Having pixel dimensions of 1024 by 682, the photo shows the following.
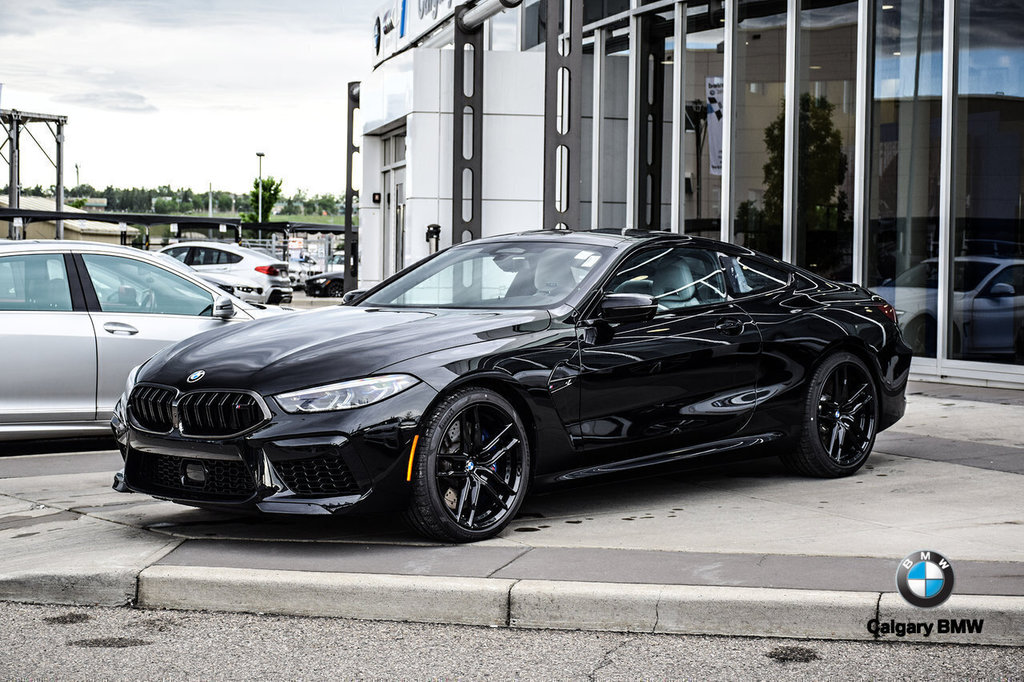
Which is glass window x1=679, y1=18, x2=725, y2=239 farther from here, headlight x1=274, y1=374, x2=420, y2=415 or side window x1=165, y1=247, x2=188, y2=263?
side window x1=165, y1=247, x2=188, y2=263

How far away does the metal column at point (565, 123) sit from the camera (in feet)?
43.2

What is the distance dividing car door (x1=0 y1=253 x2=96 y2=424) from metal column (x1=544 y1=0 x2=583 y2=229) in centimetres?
572

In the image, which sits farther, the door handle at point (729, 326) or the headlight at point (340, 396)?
the door handle at point (729, 326)

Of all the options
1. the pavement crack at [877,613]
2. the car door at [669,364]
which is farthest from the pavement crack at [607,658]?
the car door at [669,364]

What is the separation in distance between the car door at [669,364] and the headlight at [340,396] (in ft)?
3.52

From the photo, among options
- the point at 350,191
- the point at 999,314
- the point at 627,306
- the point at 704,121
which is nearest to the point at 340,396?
the point at 627,306

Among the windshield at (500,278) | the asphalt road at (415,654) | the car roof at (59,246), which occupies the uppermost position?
the car roof at (59,246)

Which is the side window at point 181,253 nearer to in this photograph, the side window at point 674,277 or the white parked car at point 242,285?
the white parked car at point 242,285

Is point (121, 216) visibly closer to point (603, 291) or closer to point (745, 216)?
point (745, 216)

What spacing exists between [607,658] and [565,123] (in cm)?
1024

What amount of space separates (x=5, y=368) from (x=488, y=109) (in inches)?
459

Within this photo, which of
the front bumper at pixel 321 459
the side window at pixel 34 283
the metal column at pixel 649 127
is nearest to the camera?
the front bumper at pixel 321 459

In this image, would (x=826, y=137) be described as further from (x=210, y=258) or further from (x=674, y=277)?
(x=210, y=258)

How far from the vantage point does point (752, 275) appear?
7.17 meters
